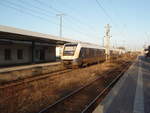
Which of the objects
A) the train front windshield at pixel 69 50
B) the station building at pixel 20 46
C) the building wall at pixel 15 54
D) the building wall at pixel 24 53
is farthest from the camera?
the building wall at pixel 24 53

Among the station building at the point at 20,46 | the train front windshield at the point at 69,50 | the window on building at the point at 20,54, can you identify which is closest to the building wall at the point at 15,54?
the station building at the point at 20,46

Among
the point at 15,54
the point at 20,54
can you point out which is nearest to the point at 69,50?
the point at 15,54

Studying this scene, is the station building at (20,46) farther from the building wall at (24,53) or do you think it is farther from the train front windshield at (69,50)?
the train front windshield at (69,50)

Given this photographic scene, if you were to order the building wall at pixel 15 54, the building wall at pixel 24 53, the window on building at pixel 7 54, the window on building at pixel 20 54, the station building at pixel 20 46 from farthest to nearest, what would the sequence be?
the window on building at pixel 20 54
the window on building at pixel 7 54
the building wall at pixel 24 53
the building wall at pixel 15 54
the station building at pixel 20 46

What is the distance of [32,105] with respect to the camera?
6527 millimetres

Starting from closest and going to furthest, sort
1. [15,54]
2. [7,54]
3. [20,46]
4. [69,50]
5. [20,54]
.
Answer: [69,50] < [7,54] < [15,54] < [20,46] < [20,54]

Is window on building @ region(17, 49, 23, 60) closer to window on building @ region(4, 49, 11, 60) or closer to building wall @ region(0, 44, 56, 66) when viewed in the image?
building wall @ region(0, 44, 56, 66)

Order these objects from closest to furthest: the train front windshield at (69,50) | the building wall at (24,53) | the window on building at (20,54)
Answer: the train front windshield at (69,50)
the building wall at (24,53)
the window on building at (20,54)

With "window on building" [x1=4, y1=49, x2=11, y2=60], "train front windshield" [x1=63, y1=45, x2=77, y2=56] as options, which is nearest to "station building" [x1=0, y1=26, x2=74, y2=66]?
"window on building" [x1=4, y1=49, x2=11, y2=60]

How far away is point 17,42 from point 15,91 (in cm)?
1783

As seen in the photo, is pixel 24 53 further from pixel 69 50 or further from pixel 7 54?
pixel 69 50

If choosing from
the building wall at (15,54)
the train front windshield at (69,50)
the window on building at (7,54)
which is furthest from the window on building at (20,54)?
the train front windshield at (69,50)

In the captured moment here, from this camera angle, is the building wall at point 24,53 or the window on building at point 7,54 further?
the window on building at point 7,54

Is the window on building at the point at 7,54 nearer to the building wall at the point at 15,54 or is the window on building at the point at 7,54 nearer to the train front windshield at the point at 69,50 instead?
the building wall at the point at 15,54
